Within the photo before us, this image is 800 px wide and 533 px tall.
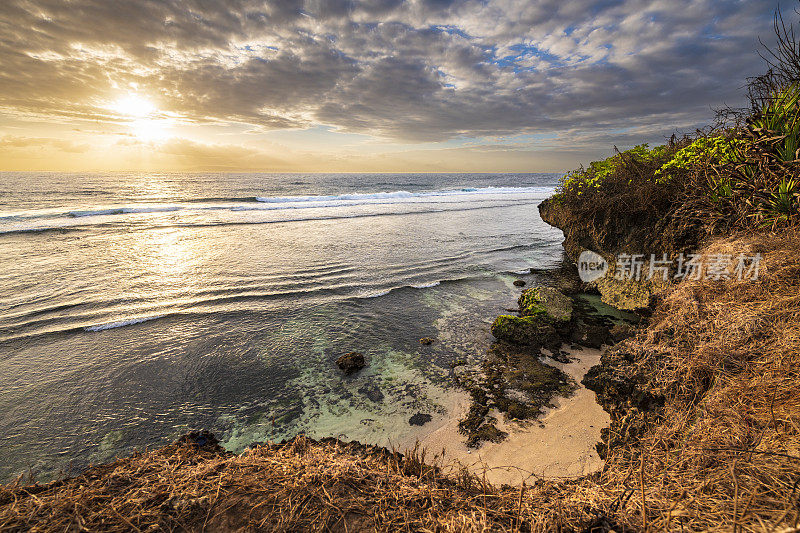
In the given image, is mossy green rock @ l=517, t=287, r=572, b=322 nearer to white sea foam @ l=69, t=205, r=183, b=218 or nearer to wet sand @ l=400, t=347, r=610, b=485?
wet sand @ l=400, t=347, r=610, b=485

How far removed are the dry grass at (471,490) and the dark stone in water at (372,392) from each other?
2891mm

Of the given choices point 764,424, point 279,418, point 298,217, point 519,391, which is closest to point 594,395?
point 519,391

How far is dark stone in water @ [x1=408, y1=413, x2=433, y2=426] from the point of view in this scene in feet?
18.2

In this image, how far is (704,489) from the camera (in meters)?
2.11

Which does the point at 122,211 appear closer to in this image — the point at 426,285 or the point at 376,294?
the point at 376,294

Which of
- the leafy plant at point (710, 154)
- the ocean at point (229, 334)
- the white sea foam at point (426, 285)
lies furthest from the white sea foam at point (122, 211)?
the leafy plant at point (710, 154)

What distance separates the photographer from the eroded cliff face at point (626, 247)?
8.40 m

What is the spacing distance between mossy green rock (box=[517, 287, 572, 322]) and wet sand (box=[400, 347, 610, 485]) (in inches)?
106

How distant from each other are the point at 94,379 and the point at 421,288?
9192 mm

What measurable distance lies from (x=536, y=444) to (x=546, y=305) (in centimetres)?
478

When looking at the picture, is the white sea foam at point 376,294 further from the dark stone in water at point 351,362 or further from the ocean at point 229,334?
the dark stone in water at point 351,362
